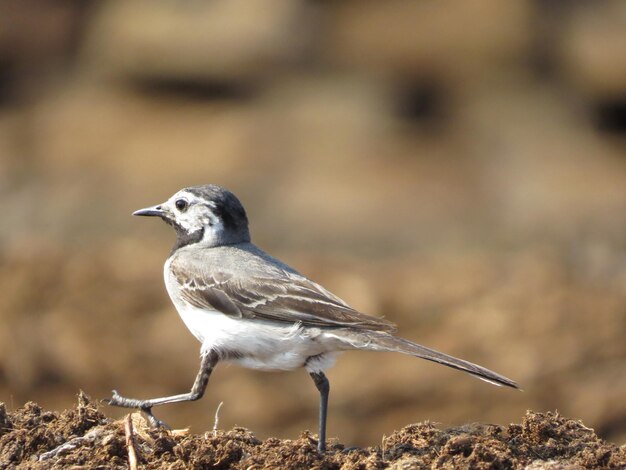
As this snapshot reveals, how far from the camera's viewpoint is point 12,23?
1374 cm

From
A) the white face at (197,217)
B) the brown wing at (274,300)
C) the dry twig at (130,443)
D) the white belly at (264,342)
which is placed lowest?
the dry twig at (130,443)

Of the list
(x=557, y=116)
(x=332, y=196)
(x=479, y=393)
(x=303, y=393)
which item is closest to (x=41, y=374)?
(x=303, y=393)

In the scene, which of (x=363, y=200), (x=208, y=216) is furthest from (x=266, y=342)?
(x=363, y=200)

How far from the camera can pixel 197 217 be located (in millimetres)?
8281

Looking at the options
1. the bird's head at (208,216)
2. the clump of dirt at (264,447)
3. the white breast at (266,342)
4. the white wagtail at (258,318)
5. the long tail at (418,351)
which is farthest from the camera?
the bird's head at (208,216)

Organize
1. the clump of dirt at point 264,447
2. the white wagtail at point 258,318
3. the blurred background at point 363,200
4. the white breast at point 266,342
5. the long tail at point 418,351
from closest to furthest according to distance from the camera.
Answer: the clump of dirt at point 264,447
the long tail at point 418,351
the white wagtail at point 258,318
the white breast at point 266,342
the blurred background at point 363,200

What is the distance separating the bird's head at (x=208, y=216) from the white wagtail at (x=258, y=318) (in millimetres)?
11

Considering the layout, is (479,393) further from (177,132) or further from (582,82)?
(177,132)

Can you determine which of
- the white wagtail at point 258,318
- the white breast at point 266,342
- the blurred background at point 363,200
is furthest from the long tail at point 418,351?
the blurred background at point 363,200

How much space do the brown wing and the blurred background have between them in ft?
16.9

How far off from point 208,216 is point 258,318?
47.9 inches

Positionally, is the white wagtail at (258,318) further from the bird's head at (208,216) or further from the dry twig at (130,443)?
the dry twig at (130,443)

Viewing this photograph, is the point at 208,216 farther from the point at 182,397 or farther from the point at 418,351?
the point at 418,351

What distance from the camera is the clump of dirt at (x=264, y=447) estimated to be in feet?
19.4
